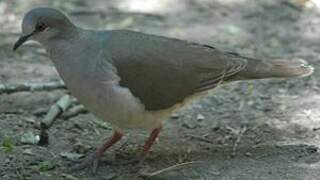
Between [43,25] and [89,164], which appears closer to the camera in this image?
[43,25]

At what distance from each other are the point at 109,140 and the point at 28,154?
499mm

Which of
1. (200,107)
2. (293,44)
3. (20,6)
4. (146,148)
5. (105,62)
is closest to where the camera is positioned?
(105,62)

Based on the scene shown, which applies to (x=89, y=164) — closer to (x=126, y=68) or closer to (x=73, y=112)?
(x=126, y=68)

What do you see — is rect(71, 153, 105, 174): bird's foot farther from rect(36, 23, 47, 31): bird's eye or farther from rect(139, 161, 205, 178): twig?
rect(36, 23, 47, 31): bird's eye

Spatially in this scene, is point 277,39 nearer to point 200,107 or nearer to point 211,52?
point 200,107

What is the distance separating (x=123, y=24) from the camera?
24.0 feet

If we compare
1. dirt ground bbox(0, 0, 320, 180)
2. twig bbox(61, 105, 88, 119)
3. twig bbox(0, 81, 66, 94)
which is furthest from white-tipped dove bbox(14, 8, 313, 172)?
twig bbox(0, 81, 66, 94)

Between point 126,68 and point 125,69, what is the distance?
0.01m

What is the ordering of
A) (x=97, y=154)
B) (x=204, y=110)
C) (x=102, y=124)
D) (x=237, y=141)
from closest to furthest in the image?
1. (x=97, y=154)
2. (x=237, y=141)
3. (x=102, y=124)
4. (x=204, y=110)

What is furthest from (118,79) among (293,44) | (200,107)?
(293,44)

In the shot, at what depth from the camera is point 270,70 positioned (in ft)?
16.7

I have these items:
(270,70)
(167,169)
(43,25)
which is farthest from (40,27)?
(270,70)

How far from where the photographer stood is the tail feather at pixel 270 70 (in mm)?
5090

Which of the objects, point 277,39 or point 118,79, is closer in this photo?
point 118,79
